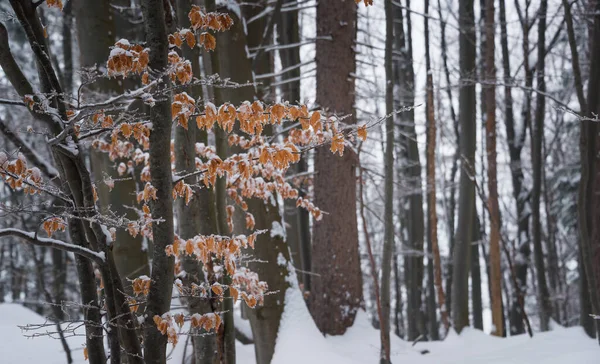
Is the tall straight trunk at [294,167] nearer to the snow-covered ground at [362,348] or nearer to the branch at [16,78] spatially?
the snow-covered ground at [362,348]

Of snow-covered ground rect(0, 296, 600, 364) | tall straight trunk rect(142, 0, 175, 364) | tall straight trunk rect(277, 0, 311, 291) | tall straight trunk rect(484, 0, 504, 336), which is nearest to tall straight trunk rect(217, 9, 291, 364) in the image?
snow-covered ground rect(0, 296, 600, 364)

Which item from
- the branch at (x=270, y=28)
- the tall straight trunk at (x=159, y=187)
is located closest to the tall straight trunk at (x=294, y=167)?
the branch at (x=270, y=28)

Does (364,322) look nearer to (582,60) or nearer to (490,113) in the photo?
(490,113)

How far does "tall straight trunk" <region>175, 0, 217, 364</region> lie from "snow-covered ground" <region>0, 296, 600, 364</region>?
5.59ft

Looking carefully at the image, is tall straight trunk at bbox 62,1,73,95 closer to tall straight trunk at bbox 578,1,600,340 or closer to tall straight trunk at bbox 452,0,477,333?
tall straight trunk at bbox 452,0,477,333

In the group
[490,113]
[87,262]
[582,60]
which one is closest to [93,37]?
[87,262]

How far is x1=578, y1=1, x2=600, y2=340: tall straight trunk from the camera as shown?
666 centimetres

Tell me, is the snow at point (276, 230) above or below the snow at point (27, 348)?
above

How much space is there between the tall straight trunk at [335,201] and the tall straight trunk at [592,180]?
306 cm

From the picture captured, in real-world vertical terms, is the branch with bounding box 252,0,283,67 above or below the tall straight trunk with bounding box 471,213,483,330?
above

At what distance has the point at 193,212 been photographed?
4359mm

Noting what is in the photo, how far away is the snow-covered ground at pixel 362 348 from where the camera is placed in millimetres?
5930

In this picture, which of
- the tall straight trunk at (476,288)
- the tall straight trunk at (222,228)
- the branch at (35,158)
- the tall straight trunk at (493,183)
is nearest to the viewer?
the branch at (35,158)

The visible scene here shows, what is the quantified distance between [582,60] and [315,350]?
1021 centimetres
